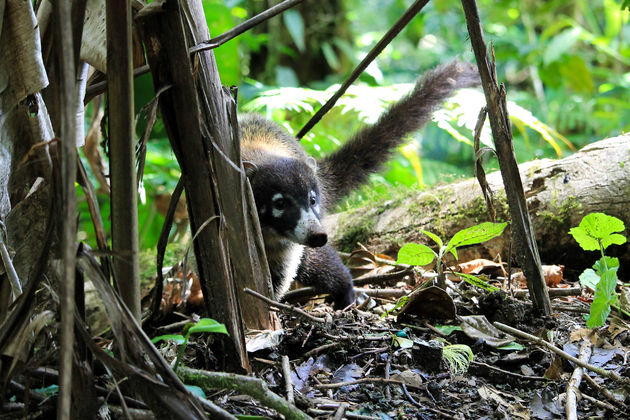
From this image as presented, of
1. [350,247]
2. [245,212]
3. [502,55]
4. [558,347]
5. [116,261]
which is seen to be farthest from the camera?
[502,55]

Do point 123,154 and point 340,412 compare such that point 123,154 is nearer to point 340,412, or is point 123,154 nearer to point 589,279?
point 340,412

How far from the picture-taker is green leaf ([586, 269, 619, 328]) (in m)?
1.64

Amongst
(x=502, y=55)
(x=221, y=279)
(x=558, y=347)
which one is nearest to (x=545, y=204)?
(x=558, y=347)

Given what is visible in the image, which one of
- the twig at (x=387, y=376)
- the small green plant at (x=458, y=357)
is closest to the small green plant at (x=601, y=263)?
the small green plant at (x=458, y=357)

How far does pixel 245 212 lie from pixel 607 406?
112 centimetres

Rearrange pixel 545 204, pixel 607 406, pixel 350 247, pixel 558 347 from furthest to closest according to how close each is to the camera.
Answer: pixel 350 247 → pixel 545 204 → pixel 558 347 → pixel 607 406

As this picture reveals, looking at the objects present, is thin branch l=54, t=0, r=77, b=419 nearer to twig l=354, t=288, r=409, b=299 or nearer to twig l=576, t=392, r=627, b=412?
twig l=576, t=392, r=627, b=412

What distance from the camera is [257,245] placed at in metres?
1.67

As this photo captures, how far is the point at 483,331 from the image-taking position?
1824 millimetres

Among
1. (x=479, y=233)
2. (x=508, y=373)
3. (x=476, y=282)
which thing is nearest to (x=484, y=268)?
(x=476, y=282)

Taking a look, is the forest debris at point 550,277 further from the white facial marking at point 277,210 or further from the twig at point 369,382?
the white facial marking at point 277,210

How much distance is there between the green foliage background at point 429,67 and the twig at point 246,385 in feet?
8.64

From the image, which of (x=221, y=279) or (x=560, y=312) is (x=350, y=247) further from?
(x=221, y=279)

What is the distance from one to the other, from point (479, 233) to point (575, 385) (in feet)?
1.91
